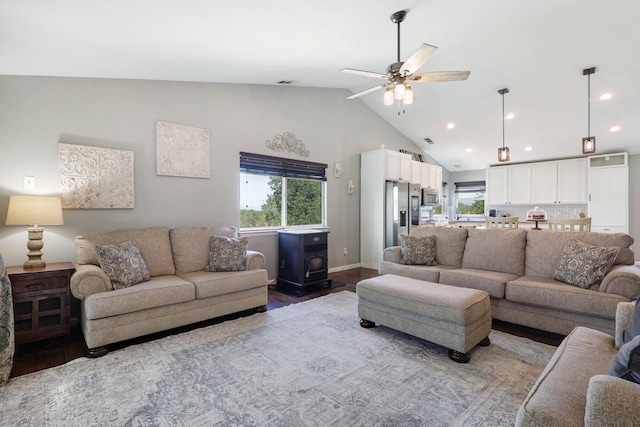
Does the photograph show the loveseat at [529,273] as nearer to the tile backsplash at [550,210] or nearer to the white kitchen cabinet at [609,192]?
the white kitchen cabinet at [609,192]

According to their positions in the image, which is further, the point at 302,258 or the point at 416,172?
the point at 416,172

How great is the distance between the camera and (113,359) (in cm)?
236

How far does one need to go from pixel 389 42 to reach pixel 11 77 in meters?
3.76

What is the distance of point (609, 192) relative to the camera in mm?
6203

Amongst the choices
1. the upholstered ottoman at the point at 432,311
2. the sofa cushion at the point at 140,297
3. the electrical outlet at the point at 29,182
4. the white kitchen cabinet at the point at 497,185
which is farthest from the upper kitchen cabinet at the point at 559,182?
the electrical outlet at the point at 29,182

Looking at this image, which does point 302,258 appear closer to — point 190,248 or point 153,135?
point 190,248

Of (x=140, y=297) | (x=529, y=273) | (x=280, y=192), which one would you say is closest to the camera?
(x=140, y=297)

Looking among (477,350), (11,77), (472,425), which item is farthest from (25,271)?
(477,350)

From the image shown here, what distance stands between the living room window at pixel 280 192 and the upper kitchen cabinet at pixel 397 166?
1.27 metres

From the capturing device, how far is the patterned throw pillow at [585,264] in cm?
264

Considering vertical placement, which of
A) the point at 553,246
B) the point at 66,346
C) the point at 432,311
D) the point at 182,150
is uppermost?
the point at 182,150

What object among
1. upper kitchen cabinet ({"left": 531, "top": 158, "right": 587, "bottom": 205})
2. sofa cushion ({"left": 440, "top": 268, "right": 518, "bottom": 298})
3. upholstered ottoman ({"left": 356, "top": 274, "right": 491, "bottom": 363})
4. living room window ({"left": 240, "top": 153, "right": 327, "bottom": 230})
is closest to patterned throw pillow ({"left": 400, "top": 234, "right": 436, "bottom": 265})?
sofa cushion ({"left": 440, "top": 268, "right": 518, "bottom": 298})

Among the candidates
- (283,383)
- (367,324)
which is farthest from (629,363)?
(367,324)

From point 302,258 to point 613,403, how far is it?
11.5 feet
